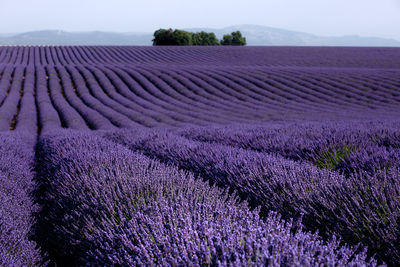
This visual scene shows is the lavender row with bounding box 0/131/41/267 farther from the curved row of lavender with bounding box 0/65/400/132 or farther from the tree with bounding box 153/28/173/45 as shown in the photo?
the tree with bounding box 153/28/173/45

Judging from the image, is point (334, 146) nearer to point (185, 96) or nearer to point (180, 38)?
point (185, 96)

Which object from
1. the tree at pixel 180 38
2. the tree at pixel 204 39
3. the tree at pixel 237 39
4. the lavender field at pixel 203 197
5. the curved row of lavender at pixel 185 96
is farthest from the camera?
the tree at pixel 204 39

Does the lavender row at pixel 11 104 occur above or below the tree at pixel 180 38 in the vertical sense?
below

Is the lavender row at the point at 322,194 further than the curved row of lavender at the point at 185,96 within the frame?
No

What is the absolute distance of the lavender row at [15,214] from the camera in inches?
90.7

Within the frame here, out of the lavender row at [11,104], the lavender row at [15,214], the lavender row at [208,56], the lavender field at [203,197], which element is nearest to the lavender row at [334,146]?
the lavender field at [203,197]

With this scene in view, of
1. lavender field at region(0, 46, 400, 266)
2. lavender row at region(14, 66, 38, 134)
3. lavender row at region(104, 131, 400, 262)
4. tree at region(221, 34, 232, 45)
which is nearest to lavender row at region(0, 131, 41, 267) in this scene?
lavender field at region(0, 46, 400, 266)

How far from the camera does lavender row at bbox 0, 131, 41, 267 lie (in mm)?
2305

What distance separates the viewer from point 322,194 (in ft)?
7.96

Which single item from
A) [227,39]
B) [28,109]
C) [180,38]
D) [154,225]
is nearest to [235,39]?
[227,39]

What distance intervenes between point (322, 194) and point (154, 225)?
3.71ft

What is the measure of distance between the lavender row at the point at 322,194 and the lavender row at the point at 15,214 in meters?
1.54

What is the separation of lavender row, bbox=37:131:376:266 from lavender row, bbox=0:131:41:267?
23 cm

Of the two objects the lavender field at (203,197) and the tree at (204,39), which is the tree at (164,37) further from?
the lavender field at (203,197)
